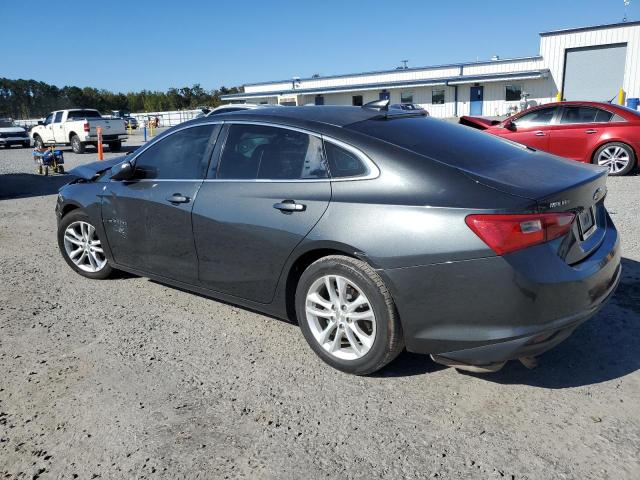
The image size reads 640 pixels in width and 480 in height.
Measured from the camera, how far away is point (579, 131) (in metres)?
10.9

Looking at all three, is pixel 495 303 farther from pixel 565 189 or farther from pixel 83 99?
pixel 83 99

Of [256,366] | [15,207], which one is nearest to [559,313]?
[256,366]

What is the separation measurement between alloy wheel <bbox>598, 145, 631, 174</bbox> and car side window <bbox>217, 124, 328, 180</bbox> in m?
9.39

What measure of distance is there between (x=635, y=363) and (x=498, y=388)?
3.17 feet

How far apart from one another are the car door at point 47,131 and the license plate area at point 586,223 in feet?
79.7

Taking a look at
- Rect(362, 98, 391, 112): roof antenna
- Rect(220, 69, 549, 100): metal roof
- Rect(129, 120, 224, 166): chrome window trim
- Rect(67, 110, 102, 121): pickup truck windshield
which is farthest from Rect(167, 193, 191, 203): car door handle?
Rect(220, 69, 549, 100): metal roof

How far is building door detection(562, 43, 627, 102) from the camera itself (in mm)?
37094

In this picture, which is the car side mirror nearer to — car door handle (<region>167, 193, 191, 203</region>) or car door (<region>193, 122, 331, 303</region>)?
car door handle (<region>167, 193, 191, 203</region>)

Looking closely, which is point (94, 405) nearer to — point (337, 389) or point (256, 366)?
point (256, 366)

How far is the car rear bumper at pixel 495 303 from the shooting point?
8.84 feet

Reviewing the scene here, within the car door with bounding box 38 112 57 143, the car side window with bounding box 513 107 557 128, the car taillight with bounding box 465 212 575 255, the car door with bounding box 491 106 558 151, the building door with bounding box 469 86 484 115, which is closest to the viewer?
the car taillight with bounding box 465 212 575 255

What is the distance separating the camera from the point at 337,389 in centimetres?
318

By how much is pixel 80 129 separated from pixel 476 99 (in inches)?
1375

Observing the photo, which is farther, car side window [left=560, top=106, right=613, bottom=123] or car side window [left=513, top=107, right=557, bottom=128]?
car side window [left=513, top=107, right=557, bottom=128]
